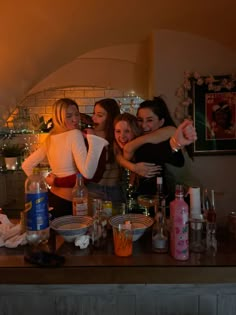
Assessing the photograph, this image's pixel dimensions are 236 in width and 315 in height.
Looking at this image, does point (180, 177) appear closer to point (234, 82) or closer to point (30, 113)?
point (234, 82)

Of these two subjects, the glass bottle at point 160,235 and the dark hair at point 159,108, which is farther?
the dark hair at point 159,108

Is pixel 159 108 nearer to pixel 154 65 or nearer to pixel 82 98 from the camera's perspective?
pixel 154 65

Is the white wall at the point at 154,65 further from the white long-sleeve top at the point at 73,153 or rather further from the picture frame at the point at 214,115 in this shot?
the white long-sleeve top at the point at 73,153

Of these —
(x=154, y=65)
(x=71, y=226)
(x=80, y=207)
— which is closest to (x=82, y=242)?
(x=71, y=226)

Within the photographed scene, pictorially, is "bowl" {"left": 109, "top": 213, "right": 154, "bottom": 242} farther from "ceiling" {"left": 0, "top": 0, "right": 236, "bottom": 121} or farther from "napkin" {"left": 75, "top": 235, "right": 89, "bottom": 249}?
"ceiling" {"left": 0, "top": 0, "right": 236, "bottom": 121}

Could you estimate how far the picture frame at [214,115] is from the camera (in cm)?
173

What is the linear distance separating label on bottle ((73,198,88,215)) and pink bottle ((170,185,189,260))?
0.48 m

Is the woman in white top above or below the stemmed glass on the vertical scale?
above

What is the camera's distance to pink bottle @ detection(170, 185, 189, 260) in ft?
3.15

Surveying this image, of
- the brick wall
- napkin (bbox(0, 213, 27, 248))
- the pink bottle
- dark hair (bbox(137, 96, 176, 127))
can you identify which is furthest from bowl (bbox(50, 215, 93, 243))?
dark hair (bbox(137, 96, 176, 127))

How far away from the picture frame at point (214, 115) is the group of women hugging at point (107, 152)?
0.89 ft

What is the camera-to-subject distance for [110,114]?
154 cm

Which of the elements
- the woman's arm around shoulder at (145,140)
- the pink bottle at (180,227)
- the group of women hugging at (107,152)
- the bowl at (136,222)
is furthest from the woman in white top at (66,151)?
the pink bottle at (180,227)

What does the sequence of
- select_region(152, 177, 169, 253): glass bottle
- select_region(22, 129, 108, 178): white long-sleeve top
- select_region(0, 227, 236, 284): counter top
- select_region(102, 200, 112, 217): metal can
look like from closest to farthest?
select_region(0, 227, 236, 284): counter top → select_region(152, 177, 169, 253): glass bottle → select_region(102, 200, 112, 217): metal can → select_region(22, 129, 108, 178): white long-sleeve top
